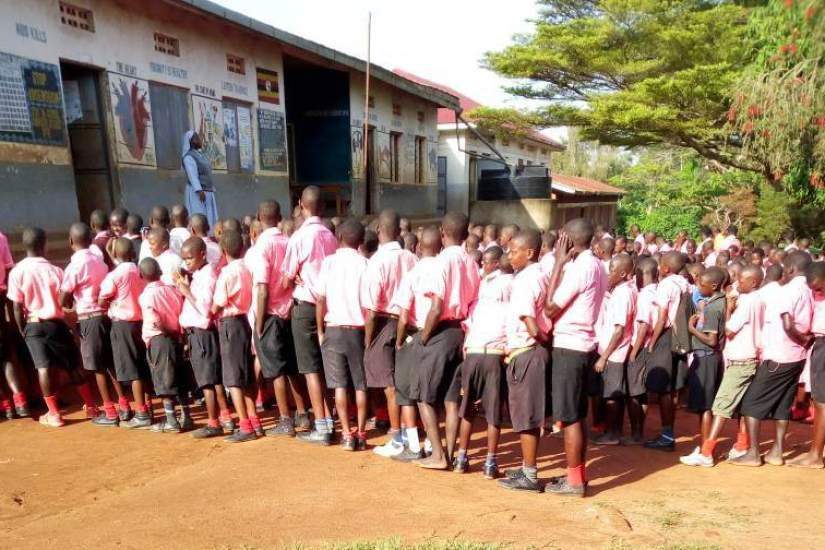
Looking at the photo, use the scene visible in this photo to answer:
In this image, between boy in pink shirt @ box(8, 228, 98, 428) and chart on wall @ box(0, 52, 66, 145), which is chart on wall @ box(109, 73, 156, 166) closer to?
chart on wall @ box(0, 52, 66, 145)

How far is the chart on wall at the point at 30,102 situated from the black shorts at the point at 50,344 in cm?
308

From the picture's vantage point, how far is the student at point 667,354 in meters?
4.83

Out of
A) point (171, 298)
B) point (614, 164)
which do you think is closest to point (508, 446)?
point (171, 298)

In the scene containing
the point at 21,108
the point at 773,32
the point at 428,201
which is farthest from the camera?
the point at 428,201

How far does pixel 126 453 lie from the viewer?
15.4 ft

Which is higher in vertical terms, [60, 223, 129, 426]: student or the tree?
the tree

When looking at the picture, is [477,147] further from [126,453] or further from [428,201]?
[126,453]

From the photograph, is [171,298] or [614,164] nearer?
[171,298]

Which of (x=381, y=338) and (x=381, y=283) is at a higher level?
(x=381, y=283)

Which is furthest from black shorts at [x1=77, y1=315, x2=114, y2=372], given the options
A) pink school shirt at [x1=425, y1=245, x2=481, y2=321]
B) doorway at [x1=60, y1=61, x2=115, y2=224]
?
doorway at [x1=60, y1=61, x2=115, y2=224]

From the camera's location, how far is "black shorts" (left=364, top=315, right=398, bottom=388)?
14.8ft

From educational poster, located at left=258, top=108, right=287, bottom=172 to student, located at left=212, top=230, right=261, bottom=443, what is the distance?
294 inches

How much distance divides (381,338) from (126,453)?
7.33ft

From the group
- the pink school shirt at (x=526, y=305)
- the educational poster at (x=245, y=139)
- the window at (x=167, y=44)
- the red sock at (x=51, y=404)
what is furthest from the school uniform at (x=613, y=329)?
the educational poster at (x=245, y=139)
